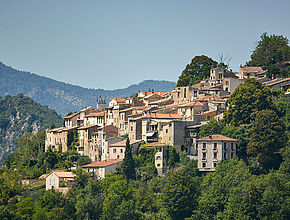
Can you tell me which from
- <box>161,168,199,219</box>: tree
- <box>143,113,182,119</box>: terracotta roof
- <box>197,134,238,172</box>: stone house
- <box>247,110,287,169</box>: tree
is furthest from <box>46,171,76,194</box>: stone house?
<box>247,110,287,169</box>: tree

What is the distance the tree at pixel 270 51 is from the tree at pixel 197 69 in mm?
9025

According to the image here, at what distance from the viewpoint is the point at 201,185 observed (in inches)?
2901

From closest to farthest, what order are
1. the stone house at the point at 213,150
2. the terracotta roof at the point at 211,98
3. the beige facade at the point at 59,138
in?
the stone house at the point at 213,150 < the terracotta roof at the point at 211,98 < the beige facade at the point at 59,138

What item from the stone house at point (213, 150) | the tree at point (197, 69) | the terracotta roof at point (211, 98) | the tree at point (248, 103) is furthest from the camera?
the tree at point (197, 69)

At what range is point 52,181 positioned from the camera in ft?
274

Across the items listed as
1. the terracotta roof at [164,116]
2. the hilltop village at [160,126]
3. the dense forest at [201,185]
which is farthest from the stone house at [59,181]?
the terracotta roof at [164,116]

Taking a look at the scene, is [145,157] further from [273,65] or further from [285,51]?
[285,51]

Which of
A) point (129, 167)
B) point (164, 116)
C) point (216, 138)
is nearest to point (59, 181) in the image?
point (129, 167)

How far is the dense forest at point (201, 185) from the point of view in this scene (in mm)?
67812

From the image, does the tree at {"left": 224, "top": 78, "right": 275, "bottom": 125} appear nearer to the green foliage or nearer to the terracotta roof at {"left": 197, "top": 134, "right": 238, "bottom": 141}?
the terracotta roof at {"left": 197, "top": 134, "right": 238, "bottom": 141}

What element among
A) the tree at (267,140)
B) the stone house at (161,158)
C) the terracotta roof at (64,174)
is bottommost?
the terracotta roof at (64,174)

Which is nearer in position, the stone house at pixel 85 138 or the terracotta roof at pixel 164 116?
the terracotta roof at pixel 164 116

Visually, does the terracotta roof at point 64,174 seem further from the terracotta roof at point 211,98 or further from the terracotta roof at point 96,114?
the terracotta roof at point 211,98

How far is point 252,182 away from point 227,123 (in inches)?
566
